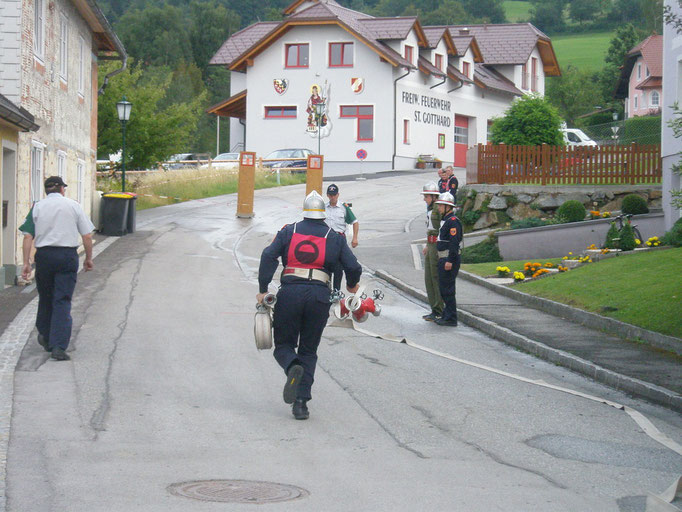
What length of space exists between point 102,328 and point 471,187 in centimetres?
1529

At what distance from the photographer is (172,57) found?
298 feet

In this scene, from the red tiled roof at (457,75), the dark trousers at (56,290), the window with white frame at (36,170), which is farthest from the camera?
the red tiled roof at (457,75)

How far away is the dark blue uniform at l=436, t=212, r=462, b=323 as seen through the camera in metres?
13.8

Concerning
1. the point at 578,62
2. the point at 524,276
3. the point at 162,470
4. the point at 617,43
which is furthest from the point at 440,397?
the point at 578,62

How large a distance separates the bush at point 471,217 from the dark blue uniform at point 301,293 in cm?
1752

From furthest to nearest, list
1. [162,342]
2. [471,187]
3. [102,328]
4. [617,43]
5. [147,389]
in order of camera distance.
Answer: [617,43]
[471,187]
[102,328]
[162,342]
[147,389]

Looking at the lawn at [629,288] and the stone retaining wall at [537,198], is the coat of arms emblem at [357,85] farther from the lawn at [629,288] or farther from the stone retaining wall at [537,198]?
the lawn at [629,288]

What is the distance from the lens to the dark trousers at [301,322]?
823 cm

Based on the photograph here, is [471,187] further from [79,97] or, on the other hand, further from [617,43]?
[617,43]

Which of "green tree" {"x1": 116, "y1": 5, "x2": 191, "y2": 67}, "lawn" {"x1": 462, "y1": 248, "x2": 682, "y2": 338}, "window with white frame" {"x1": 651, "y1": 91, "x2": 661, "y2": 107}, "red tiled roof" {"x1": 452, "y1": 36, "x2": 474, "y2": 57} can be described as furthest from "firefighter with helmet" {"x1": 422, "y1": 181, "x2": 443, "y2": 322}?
"green tree" {"x1": 116, "y1": 5, "x2": 191, "y2": 67}

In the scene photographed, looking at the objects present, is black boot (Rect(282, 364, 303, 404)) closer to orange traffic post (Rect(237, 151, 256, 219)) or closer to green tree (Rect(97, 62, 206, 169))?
orange traffic post (Rect(237, 151, 256, 219))

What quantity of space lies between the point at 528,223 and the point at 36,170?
35.6ft

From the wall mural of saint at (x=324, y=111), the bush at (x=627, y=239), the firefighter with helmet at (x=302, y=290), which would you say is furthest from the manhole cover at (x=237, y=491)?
the wall mural of saint at (x=324, y=111)

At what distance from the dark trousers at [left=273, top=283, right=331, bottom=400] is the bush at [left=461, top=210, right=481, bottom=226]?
57.9 feet
